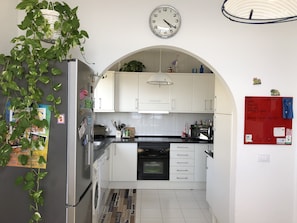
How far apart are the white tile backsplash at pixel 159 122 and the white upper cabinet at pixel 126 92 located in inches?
14.2

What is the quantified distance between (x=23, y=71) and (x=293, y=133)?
235 cm

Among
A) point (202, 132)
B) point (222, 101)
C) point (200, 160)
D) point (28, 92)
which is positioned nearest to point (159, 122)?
point (202, 132)

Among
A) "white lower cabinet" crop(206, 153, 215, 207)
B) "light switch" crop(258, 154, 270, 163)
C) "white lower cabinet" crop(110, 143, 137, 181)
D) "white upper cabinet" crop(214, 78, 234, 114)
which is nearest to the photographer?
"light switch" crop(258, 154, 270, 163)

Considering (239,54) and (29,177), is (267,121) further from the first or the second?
(29,177)

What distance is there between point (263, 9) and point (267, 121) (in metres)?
1.40

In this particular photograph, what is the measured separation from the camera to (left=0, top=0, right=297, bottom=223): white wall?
7.41 ft

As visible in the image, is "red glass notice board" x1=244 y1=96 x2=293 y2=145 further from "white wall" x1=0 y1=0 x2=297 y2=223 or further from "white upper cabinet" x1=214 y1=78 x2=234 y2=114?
"white upper cabinet" x1=214 y1=78 x2=234 y2=114

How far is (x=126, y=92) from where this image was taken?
479 centimetres

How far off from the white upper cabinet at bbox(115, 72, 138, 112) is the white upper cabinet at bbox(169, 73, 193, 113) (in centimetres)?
72

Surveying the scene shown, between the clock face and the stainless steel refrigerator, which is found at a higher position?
the clock face

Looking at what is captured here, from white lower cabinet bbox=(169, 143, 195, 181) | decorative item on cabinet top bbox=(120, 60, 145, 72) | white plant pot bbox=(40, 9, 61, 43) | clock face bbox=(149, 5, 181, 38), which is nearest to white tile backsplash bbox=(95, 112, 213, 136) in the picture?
white lower cabinet bbox=(169, 143, 195, 181)

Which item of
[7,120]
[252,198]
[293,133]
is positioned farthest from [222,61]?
[7,120]

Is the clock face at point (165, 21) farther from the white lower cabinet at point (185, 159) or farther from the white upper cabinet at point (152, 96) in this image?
the white lower cabinet at point (185, 159)

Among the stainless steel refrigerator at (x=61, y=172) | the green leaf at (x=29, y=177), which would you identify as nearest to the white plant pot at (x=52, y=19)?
the stainless steel refrigerator at (x=61, y=172)
